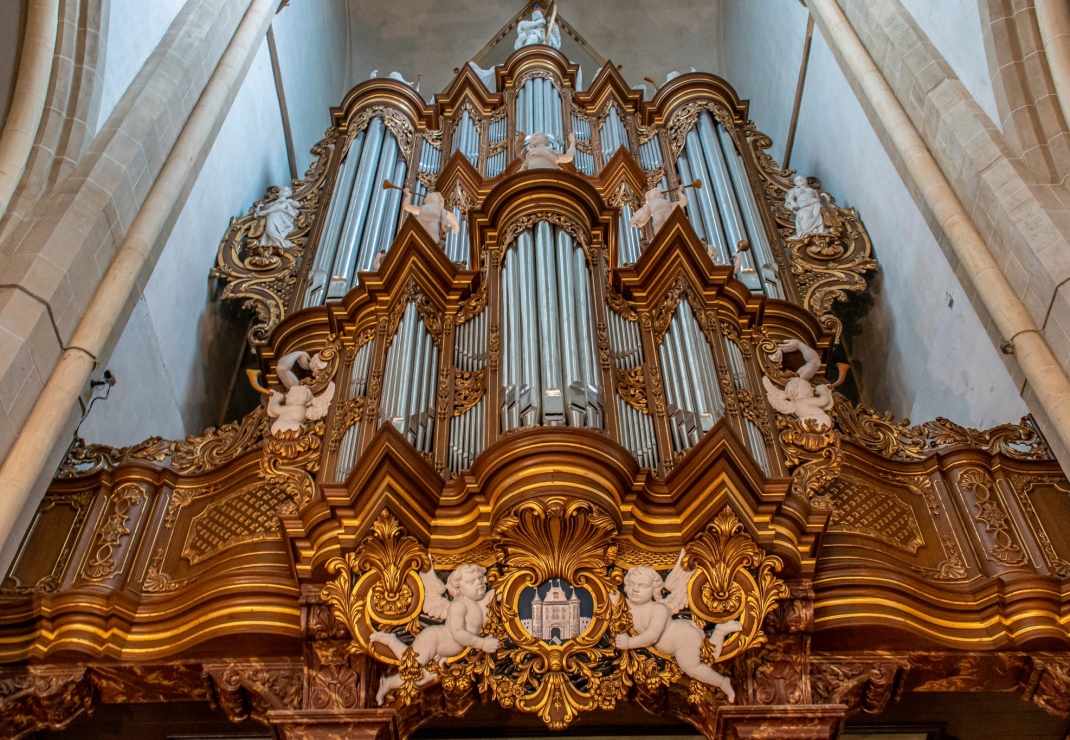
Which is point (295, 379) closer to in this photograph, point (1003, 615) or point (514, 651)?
point (514, 651)

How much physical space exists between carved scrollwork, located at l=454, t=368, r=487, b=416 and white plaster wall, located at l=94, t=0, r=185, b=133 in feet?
10.6

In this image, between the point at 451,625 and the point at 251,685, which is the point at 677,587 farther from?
the point at 251,685

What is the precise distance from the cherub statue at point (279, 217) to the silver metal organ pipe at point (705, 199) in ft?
11.9

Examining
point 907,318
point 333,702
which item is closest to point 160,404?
point 333,702

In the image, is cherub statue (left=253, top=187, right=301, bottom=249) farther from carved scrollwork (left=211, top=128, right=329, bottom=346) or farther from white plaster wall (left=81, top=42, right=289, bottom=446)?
white plaster wall (left=81, top=42, right=289, bottom=446)

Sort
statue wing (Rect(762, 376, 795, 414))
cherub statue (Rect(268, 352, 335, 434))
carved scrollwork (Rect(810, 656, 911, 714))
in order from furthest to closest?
1. statue wing (Rect(762, 376, 795, 414))
2. cherub statue (Rect(268, 352, 335, 434))
3. carved scrollwork (Rect(810, 656, 911, 714))

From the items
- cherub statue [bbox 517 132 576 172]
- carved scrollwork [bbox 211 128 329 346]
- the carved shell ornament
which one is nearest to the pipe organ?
the carved shell ornament

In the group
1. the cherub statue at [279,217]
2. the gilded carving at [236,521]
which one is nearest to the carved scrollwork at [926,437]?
the gilded carving at [236,521]

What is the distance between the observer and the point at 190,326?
9047 mm

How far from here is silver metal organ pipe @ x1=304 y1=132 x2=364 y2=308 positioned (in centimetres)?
901

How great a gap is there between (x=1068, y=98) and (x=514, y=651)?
17.0 ft

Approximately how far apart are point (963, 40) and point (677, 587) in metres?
5.27

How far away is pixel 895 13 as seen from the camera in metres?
9.01

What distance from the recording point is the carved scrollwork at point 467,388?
6.46 meters
